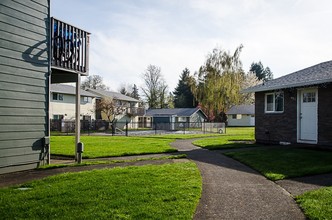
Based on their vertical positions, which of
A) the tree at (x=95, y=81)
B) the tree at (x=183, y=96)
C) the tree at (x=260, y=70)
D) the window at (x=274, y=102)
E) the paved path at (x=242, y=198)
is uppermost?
the tree at (x=260, y=70)

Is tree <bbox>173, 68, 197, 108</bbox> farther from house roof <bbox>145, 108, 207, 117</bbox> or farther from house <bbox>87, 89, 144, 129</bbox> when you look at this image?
house <bbox>87, 89, 144, 129</bbox>

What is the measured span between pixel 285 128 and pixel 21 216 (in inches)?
502

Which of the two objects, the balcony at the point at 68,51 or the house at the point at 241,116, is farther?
the house at the point at 241,116

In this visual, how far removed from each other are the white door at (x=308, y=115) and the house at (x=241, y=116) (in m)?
40.8

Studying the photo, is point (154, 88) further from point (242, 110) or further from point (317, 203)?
point (317, 203)

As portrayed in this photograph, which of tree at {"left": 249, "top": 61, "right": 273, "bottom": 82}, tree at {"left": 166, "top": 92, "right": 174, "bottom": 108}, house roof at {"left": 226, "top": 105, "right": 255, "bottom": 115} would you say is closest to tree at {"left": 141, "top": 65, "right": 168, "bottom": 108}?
tree at {"left": 166, "top": 92, "right": 174, "bottom": 108}

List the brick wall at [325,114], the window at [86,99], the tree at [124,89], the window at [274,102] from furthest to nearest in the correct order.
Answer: the tree at [124,89], the window at [86,99], the window at [274,102], the brick wall at [325,114]

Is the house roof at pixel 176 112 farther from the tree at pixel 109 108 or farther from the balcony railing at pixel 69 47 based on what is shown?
the balcony railing at pixel 69 47

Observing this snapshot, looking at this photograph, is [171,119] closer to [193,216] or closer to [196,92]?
[196,92]

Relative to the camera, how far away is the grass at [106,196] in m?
4.16

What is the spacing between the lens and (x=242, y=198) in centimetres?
515

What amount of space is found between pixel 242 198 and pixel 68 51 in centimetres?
738

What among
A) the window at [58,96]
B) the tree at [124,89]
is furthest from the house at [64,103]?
the tree at [124,89]

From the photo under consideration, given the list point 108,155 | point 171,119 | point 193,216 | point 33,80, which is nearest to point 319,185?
point 193,216
